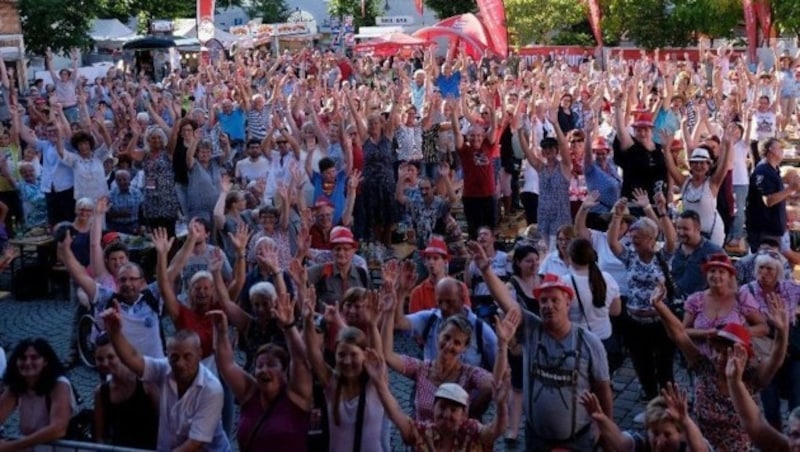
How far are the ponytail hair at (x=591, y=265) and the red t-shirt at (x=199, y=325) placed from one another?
89.4 inches

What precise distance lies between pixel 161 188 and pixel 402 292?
5.43 meters

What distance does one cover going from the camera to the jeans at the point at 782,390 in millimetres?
5832

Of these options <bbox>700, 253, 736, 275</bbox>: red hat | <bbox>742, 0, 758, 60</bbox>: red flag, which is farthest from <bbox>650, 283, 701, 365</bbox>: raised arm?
<bbox>742, 0, 758, 60</bbox>: red flag

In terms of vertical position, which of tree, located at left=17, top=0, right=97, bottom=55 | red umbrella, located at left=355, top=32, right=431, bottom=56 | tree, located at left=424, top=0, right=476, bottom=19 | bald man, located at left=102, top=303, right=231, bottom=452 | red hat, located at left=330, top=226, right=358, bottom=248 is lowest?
bald man, located at left=102, top=303, right=231, bottom=452

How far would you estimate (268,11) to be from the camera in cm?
5812

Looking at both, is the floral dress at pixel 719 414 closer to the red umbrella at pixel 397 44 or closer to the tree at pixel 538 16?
the red umbrella at pixel 397 44

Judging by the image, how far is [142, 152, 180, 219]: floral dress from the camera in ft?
33.8

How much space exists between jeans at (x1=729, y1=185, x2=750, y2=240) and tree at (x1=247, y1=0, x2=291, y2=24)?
49117mm

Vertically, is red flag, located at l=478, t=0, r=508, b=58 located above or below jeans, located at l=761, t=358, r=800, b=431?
above

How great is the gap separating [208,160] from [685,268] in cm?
523

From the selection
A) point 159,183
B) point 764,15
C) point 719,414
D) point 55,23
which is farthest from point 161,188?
point 764,15

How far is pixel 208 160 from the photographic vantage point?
10.1m

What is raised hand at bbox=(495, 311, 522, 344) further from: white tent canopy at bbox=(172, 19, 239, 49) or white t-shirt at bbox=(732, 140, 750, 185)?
white tent canopy at bbox=(172, 19, 239, 49)

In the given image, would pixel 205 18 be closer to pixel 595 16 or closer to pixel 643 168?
pixel 595 16
